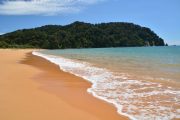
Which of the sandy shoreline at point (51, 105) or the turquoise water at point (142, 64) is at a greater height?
the sandy shoreline at point (51, 105)

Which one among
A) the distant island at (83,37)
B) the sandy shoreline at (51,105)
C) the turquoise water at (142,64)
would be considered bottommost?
the turquoise water at (142,64)

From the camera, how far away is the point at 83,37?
134500 mm

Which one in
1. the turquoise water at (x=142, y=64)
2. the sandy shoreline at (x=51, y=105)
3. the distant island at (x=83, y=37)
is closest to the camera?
the sandy shoreline at (x=51, y=105)

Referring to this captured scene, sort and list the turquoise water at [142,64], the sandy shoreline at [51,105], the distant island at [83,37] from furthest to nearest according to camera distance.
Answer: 1. the distant island at [83,37]
2. the turquoise water at [142,64]
3. the sandy shoreline at [51,105]

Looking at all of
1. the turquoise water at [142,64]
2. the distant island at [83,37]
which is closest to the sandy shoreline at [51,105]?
the turquoise water at [142,64]

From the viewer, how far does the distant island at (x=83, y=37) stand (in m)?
123

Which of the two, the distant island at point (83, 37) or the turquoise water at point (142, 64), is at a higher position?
the distant island at point (83, 37)

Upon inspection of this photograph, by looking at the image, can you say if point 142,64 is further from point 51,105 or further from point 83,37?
point 83,37

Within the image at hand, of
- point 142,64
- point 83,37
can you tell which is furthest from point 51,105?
point 83,37

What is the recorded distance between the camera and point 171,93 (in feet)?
27.4

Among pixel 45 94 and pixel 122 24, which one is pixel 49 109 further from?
pixel 122 24

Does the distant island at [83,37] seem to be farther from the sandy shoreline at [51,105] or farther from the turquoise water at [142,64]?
the sandy shoreline at [51,105]

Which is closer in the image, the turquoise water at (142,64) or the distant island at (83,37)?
the turquoise water at (142,64)

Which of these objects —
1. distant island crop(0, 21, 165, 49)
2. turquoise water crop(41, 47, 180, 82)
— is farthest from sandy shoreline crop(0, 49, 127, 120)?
distant island crop(0, 21, 165, 49)
